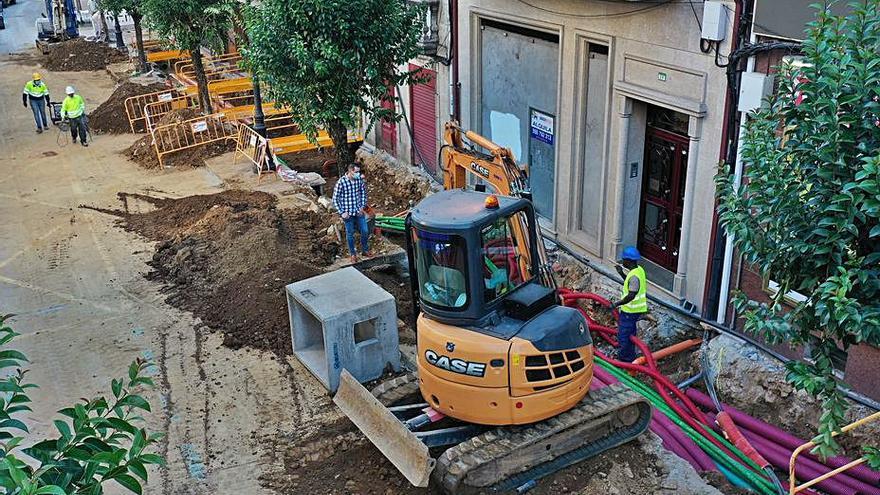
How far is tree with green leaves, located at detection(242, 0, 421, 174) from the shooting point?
43.3ft

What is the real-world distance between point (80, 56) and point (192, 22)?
1402 centimetres

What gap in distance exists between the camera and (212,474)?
928cm

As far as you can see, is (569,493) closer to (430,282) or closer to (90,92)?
(430,282)

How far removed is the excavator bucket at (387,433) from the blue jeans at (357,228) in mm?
4920

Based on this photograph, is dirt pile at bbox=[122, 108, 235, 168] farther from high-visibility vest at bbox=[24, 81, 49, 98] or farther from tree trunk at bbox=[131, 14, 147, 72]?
tree trunk at bbox=[131, 14, 147, 72]

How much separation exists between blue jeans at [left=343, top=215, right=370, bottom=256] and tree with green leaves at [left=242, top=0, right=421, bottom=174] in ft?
4.80

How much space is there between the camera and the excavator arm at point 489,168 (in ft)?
35.9

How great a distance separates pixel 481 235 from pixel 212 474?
409 centimetres

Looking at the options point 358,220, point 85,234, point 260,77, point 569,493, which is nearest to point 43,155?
point 85,234

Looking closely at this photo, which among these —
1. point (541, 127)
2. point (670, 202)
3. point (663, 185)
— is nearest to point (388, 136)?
point (541, 127)

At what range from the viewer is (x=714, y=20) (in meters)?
10.6

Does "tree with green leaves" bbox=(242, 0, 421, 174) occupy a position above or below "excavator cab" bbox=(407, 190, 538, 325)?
above

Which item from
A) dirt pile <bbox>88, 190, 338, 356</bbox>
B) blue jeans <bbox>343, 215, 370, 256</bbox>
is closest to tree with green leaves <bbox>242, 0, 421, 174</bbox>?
blue jeans <bbox>343, 215, 370, 256</bbox>

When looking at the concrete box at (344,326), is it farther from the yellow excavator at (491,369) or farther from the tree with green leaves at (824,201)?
the tree with green leaves at (824,201)
